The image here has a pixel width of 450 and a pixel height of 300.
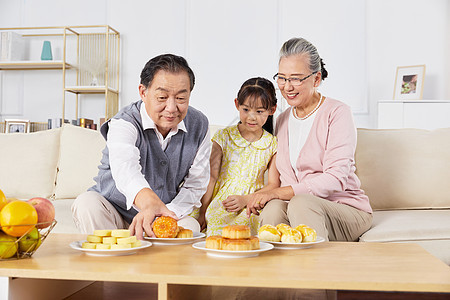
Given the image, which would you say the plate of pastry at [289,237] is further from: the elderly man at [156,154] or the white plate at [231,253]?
the elderly man at [156,154]

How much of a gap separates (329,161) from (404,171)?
65 centimetres

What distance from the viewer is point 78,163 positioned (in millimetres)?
2684

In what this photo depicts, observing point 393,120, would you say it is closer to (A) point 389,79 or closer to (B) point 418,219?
(A) point 389,79

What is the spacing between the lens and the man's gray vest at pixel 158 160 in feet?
6.15

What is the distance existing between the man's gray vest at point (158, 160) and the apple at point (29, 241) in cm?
70

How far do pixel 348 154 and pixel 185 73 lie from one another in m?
0.72

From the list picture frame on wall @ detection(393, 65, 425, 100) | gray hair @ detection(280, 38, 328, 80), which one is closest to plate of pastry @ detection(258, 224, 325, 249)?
gray hair @ detection(280, 38, 328, 80)

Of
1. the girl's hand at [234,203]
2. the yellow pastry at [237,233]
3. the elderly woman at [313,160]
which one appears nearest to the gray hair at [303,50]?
the elderly woman at [313,160]

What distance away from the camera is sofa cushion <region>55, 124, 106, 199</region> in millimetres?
2656

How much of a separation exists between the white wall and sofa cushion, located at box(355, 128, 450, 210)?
222 centimetres

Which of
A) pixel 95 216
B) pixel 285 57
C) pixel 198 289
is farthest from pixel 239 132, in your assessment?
pixel 198 289

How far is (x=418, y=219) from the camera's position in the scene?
2076 millimetres

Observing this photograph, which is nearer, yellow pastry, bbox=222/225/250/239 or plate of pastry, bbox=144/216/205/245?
yellow pastry, bbox=222/225/250/239

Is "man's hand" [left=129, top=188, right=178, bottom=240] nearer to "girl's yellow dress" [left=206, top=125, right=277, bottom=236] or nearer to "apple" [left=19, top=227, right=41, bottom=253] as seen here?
"apple" [left=19, top=227, right=41, bottom=253]
